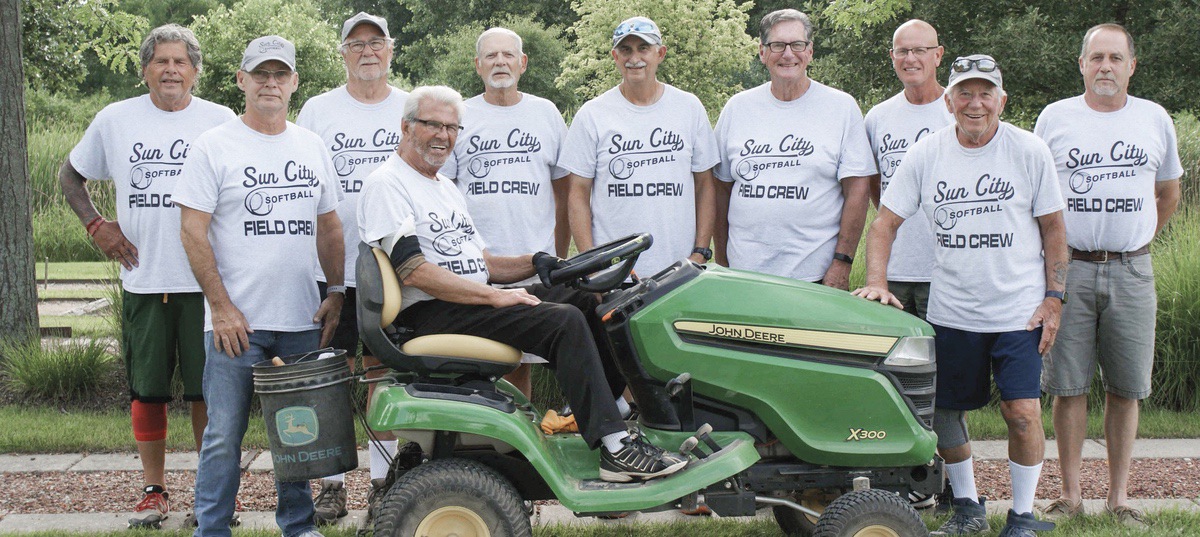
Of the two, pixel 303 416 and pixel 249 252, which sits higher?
pixel 249 252

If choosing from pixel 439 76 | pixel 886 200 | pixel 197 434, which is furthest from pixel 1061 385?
pixel 439 76

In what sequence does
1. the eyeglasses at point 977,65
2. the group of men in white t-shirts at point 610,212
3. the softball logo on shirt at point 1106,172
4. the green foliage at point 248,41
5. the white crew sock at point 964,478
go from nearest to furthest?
1. the group of men in white t-shirts at point 610,212
2. the eyeglasses at point 977,65
3. the softball logo on shirt at point 1106,172
4. the white crew sock at point 964,478
5. the green foliage at point 248,41

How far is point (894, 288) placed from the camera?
4.58 meters

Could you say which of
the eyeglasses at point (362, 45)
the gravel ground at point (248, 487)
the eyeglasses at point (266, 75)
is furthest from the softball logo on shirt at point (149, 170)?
the gravel ground at point (248, 487)

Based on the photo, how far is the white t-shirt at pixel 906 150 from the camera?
4523 millimetres

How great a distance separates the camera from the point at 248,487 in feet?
15.9

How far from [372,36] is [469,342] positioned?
1.78m

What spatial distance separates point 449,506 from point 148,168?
194 cm

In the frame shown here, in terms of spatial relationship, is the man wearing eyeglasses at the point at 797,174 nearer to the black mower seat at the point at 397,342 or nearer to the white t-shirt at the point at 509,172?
the white t-shirt at the point at 509,172

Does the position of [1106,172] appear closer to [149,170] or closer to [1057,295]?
[1057,295]

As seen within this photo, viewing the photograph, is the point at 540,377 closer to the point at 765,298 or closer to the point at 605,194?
the point at 605,194

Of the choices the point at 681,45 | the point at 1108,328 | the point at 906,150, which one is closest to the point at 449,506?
the point at 906,150

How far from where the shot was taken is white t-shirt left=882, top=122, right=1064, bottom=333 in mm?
3943

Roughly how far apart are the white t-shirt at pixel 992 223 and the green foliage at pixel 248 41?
1507 centimetres
